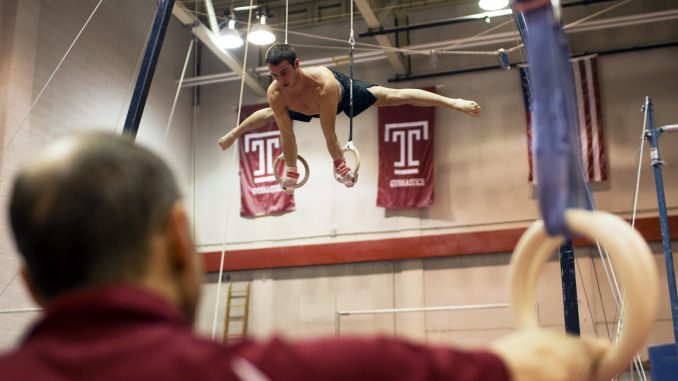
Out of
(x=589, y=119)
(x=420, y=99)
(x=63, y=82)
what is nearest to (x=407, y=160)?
(x=589, y=119)

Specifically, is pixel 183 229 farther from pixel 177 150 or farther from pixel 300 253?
pixel 177 150

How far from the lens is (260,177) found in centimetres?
1033

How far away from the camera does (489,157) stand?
31.9 feet

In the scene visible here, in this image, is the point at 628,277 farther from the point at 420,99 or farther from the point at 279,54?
the point at 420,99

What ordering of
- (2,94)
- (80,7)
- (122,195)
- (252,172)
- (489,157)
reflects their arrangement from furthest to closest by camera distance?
(252,172)
(489,157)
(80,7)
(2,94)
(122,195)

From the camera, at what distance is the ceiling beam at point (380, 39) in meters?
9.28

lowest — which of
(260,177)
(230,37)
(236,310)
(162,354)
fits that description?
(236,310)

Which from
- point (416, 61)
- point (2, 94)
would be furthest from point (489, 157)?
point (2, 94)

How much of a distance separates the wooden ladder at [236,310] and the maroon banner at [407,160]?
227 cm

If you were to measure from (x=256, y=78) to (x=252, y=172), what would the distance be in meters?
1.43

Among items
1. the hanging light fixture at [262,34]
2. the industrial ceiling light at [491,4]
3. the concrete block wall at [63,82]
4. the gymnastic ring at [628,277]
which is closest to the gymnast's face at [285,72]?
the concrete block wall at [63,82]

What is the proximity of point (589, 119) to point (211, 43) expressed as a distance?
16.4 ft

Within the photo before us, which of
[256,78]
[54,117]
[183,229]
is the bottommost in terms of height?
[183,229]

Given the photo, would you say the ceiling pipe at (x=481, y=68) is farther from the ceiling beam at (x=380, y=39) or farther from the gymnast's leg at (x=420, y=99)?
the gymnast's leg at (x=420, y=99)
